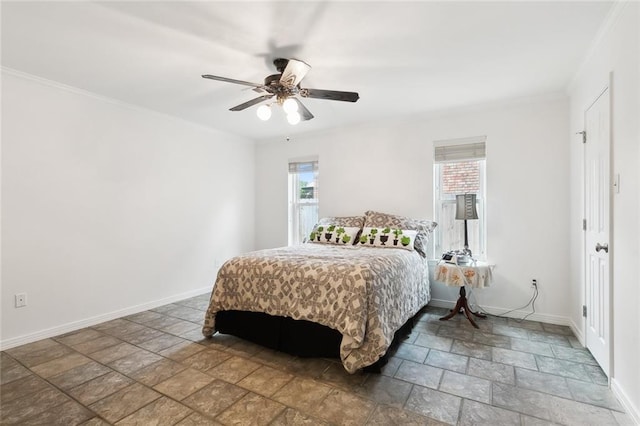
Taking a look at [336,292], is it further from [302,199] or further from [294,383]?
[302,199]

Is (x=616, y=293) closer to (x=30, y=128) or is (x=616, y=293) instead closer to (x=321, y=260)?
(x=321, y=260)

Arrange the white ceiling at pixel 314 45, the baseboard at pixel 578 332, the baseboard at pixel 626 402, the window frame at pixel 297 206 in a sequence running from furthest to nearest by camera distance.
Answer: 1. the window frame at pixel 297 206
2. the baseboard at pixel 578 332
3. the white ceiling at pixel 314 45
4. the baseboard at pixel 626 402

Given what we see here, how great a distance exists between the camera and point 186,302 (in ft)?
13.2

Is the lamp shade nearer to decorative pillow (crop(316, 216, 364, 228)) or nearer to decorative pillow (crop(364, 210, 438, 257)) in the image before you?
decorative pillow (crop(364, 210, 438, 257))

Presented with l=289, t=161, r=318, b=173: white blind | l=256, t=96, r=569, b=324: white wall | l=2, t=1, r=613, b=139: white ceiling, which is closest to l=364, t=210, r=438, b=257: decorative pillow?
l=256, t=96, r=569, b=324: white wall

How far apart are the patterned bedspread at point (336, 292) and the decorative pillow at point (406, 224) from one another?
50cm

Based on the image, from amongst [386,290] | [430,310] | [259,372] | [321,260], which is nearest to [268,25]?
[321,260]

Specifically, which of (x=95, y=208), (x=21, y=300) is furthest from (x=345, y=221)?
(x=21, y=300)

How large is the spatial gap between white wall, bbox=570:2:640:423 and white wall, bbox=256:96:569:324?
3.70 ft

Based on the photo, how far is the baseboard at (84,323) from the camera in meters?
2.72

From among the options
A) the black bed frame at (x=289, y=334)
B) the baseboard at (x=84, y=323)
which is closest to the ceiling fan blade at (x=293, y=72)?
the black bed frame at (x=289, y=334)

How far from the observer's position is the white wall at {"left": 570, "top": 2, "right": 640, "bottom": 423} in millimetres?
1702

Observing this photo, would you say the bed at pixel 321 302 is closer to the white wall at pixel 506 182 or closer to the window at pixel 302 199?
the white wall at pixel 506 182

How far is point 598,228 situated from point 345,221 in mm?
2538
